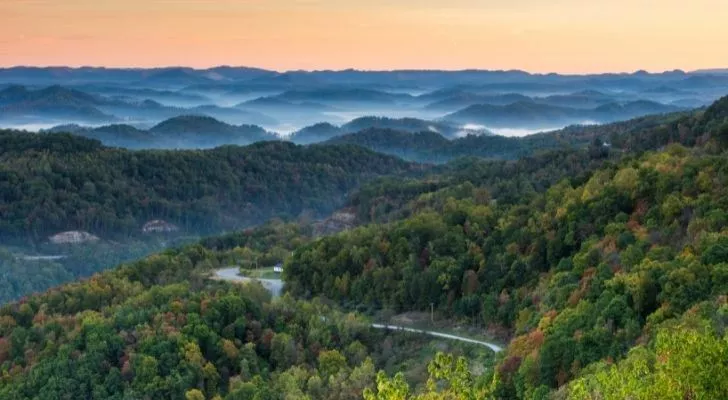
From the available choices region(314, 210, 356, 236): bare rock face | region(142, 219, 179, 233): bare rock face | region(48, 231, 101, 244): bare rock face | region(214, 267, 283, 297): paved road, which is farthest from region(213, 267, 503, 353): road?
region(142, 219, 179, 233): bare rock face

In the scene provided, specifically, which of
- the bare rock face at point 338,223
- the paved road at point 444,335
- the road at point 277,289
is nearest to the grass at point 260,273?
the road at point 277,289

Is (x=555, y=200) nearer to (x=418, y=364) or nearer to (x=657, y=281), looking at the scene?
(x=418, y=364)

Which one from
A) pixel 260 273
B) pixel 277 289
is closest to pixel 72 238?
pixel 260 273

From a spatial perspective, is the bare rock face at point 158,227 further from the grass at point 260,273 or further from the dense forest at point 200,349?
the dense forest at point 200,349

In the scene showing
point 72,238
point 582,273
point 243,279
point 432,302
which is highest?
point 582,273

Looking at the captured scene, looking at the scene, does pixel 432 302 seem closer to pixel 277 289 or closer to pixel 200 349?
pixel 277 289
